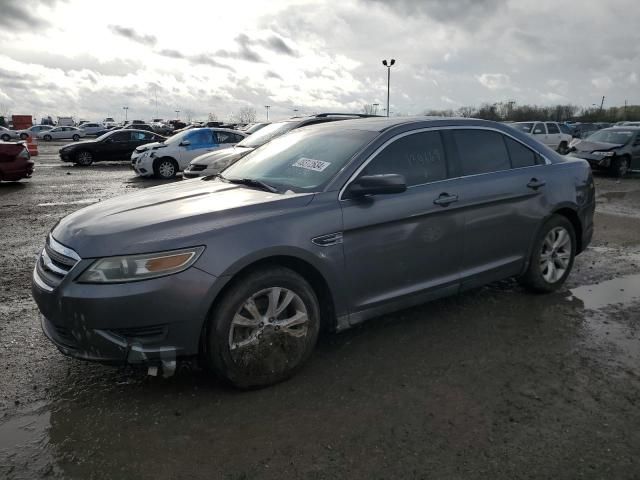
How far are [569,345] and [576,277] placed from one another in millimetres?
1982

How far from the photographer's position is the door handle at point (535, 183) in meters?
4.57

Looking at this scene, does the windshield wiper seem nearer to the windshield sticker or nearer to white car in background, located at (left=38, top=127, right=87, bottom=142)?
the windshield sticker

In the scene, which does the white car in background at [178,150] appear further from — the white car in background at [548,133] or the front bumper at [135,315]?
the white car in background at [548,133]

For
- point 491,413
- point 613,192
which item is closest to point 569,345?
point 491,413

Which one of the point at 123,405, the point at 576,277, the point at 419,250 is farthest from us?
the point at 576,277

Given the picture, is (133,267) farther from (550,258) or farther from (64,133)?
(64,133)

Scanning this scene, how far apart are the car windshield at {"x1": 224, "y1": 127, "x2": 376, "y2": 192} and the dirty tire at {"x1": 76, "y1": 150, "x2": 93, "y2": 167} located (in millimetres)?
17886

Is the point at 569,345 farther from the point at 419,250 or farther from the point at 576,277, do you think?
the point at 576,277

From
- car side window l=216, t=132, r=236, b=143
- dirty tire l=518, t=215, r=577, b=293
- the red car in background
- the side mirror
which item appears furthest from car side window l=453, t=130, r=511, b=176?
the red car in background

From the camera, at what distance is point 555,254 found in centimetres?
495

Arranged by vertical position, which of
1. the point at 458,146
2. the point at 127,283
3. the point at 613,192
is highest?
the point at 458,146

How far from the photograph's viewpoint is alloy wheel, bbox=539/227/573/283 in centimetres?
486

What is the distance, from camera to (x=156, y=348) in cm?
295

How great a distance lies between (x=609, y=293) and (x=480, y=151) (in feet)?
6.83
